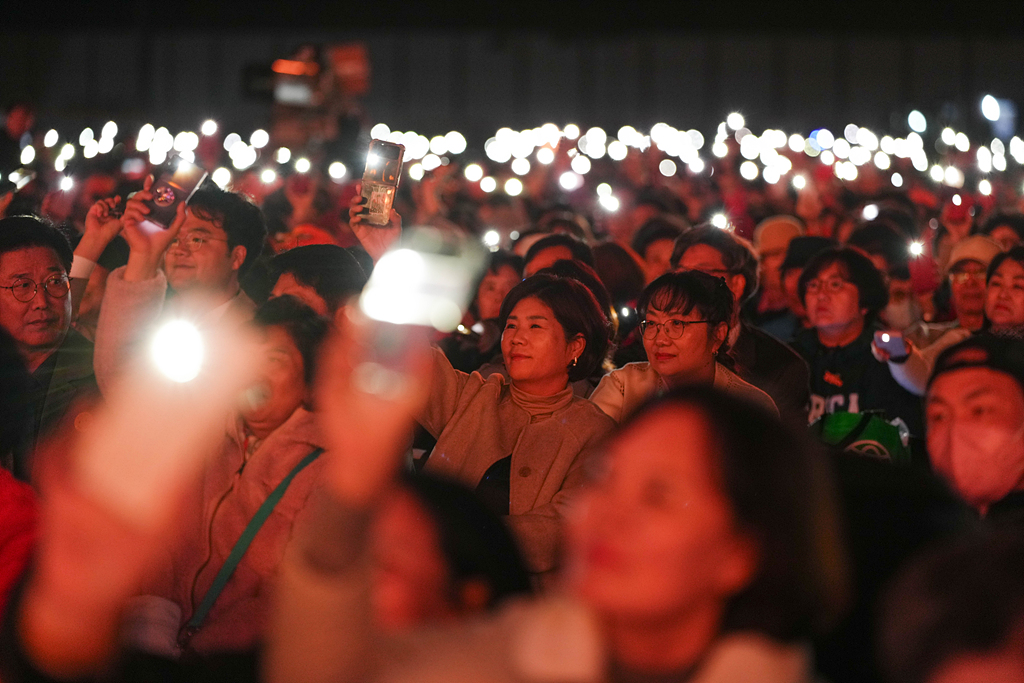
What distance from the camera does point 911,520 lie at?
6.44 feet

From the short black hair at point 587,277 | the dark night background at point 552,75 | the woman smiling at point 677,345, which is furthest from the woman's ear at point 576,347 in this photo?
the dark night background at point 552,75

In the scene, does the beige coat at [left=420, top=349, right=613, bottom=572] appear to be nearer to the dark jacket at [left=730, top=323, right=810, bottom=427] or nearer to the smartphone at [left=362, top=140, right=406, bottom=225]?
the smartphone at [left=362, top=140, right=406, bottom=225]

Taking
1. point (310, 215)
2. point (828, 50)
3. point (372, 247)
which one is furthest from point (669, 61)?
point (372, 247)

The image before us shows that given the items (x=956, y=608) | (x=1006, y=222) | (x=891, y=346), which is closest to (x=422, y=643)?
(x=956, y=608)

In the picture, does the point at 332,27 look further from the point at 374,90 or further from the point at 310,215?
the point at 310,215

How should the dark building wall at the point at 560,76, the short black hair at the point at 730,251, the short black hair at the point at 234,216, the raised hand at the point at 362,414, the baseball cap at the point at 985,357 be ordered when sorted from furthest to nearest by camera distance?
the dark building wall at the point at 560,76 → the short black hair at the point at 730,251 → the short black hair at the point at 234,216 → the baseball cap at the point at 985,357 → the raised hand at the point at 362,414

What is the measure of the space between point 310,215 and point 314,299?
13.3ft

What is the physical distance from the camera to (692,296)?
11.7ft

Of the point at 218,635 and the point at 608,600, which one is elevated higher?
the point at 608,600

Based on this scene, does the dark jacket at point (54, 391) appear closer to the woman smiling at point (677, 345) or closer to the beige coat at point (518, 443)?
the beige coat at point (518, 443)

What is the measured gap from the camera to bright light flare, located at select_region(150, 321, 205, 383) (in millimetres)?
1743

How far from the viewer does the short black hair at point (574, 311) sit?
10.9ft

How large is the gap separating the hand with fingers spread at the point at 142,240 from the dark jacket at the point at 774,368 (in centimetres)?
207

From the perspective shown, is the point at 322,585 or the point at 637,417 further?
the point at 637,417
